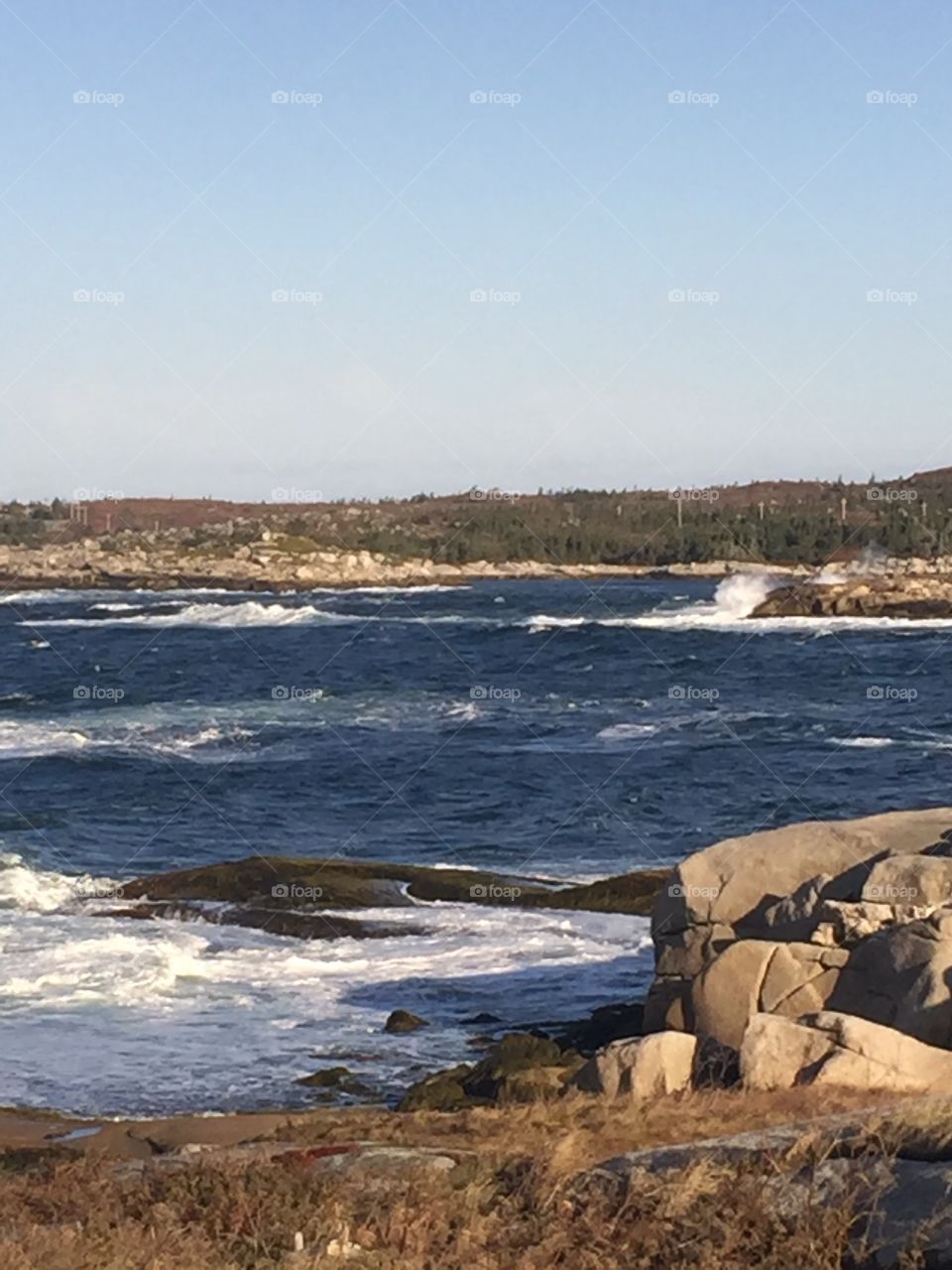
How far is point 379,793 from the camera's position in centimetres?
3766

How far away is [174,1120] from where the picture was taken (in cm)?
1614

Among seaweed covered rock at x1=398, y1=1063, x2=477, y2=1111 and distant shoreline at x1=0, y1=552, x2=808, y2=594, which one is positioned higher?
distant shoreline at x1=0, y1=552, x2=808, y2=594

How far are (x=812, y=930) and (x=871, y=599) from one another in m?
78.5

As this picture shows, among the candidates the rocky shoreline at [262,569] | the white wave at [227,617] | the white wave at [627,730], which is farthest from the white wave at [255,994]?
the rocky shoreline at [262,569]

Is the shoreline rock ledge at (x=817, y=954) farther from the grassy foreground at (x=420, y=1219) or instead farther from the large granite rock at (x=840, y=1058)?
the grassy foreground at (x=420, y=1219)

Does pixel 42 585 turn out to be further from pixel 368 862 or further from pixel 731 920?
pixel 731 920

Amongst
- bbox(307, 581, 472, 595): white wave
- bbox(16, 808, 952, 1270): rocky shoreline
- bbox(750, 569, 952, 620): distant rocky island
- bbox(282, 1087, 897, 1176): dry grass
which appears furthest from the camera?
bbox(307, 581, 472, 595): white wave

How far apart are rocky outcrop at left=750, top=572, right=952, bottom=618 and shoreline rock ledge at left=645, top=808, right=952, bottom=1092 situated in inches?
2923

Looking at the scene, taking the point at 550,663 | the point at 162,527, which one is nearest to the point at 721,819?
the point at 550,663

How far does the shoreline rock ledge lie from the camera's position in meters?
14.4

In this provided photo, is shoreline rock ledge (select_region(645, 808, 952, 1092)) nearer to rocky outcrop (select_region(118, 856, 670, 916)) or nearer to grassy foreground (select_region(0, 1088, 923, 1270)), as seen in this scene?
grassy foreground (select_region(0, 1088, 923, 1270))

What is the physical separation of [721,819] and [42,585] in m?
118

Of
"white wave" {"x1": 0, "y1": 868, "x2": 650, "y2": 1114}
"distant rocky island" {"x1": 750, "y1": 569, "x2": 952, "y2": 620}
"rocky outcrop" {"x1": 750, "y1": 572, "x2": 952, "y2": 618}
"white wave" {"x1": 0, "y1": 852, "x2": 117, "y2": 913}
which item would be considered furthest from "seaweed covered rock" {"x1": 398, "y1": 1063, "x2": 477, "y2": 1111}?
"rocky outcrop" {"x1": 750, "y1": 572, "x2": 952, "y2": 618}

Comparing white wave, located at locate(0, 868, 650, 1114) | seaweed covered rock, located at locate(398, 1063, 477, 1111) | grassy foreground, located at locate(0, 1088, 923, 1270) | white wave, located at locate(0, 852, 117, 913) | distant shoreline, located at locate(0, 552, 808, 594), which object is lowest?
white wave, located at locate(0, 868, 650, 1114)
